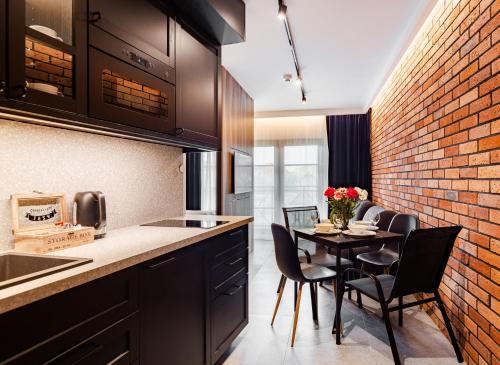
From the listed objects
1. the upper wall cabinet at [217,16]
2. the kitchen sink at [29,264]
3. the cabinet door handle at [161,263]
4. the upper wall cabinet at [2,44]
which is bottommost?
the cabinet door handle at [161,263]

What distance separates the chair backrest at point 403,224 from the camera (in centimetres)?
292

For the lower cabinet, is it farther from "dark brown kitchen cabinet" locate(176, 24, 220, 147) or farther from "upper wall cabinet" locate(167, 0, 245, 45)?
"upper wall cabinet" locate(167, 0, 245, 45)

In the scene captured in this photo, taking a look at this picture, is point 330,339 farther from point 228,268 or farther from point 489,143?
point 489,143

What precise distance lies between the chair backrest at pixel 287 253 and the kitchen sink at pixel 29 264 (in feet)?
4.80

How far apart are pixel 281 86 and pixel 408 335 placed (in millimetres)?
3612

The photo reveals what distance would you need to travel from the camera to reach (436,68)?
2693 millimetres

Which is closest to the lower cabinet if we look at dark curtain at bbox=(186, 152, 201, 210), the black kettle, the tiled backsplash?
the black kettle

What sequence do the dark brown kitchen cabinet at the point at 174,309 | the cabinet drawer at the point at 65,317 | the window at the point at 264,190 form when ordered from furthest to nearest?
the window at the point at 264,190, the dark brown kitchen cabinet at the point at 174,309, the cabinet drawer at the point at 65,317

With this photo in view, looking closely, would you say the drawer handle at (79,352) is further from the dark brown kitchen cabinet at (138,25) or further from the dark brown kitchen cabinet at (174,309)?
the dark brown kitchen cabinet at (138,25)

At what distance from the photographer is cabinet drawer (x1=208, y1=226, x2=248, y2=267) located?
1964mm

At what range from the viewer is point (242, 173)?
4.88 metres

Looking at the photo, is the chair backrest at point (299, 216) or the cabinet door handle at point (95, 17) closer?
the cabinet door handle at point (95, 17)

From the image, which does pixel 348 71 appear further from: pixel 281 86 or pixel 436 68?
pixel 436 68

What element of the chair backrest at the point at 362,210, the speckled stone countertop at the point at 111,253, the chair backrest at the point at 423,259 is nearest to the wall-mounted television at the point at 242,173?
the chair backrest at the point at 362,210
